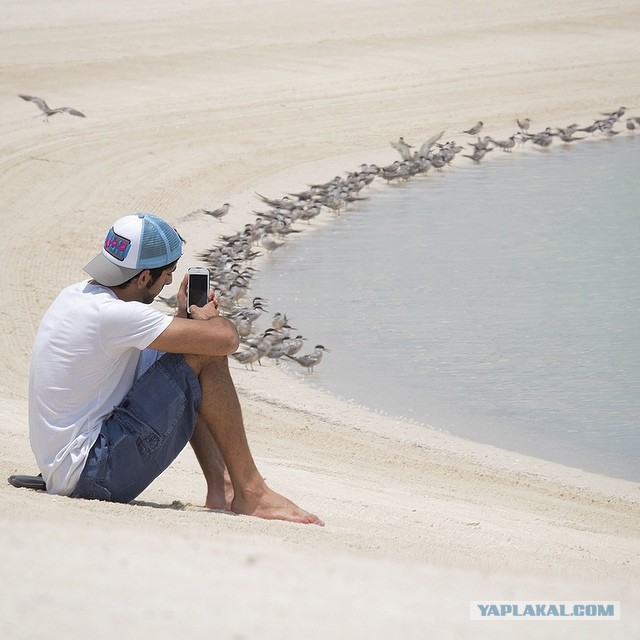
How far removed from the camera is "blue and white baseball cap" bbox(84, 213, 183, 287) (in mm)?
4723

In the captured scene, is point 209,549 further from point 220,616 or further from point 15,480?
point 15,480

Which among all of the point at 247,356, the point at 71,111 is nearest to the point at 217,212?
the point at 71,111

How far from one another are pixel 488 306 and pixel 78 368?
861 cm

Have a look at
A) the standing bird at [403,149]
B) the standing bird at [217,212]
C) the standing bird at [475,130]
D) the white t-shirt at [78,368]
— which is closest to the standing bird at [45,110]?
the standing bird at [217,212]

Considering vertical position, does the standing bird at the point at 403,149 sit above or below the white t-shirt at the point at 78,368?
below

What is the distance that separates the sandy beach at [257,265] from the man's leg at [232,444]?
16 centimetres

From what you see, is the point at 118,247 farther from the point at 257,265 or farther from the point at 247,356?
the point at 257,265

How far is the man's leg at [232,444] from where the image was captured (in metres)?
4.84

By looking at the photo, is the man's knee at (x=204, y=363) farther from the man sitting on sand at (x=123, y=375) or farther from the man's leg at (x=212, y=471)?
the man's leg at (x=212, y=471)

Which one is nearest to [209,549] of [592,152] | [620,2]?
[592,152]

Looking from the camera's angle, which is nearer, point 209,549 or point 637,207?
point 209,549

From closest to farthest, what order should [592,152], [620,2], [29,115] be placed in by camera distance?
[29,115] < [592,152] < [620,2]

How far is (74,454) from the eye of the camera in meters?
4.64

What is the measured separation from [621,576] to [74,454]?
213cm
